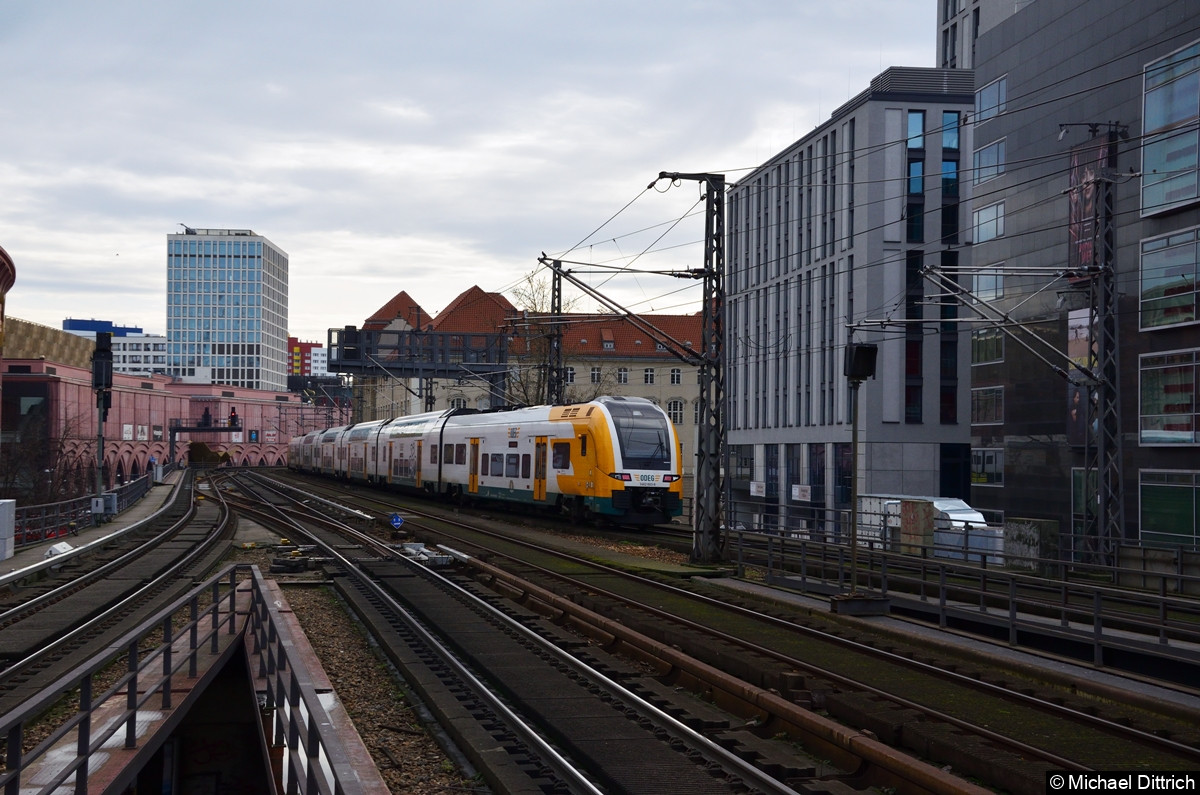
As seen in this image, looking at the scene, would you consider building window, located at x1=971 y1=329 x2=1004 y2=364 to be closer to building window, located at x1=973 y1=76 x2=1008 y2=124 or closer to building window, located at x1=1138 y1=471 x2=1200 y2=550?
building window, located at x1=973 y1=76 x2=1008 y2=124

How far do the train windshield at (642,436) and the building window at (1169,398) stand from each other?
13.5 metres

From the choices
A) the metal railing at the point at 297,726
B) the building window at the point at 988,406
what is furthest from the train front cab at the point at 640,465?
the metal railing at the point at 297,726

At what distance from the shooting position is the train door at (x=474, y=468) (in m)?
41.8

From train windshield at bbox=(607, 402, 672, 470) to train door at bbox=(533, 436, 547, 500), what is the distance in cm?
384

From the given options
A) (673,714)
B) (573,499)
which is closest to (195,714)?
(673,714)

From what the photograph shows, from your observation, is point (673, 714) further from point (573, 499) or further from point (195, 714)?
Result: point (573, 499)

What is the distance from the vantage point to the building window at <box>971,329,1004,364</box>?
1690 inches

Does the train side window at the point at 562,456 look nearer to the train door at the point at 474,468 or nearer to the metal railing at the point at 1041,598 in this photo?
the train door at the point at 474,468

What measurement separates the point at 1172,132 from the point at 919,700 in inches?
1038

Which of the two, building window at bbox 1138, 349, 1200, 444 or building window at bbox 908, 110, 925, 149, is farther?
building window at bbox 908, 110, 925, 149

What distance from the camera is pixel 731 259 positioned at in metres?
71.6

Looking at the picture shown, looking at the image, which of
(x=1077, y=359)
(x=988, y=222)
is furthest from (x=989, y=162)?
(x=1077, y=359)

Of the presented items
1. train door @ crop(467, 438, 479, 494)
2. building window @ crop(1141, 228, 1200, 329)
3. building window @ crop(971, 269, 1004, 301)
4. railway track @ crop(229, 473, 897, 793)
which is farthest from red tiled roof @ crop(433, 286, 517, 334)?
railway track @ crop(229, 473, 897, 793)

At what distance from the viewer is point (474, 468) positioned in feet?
138
